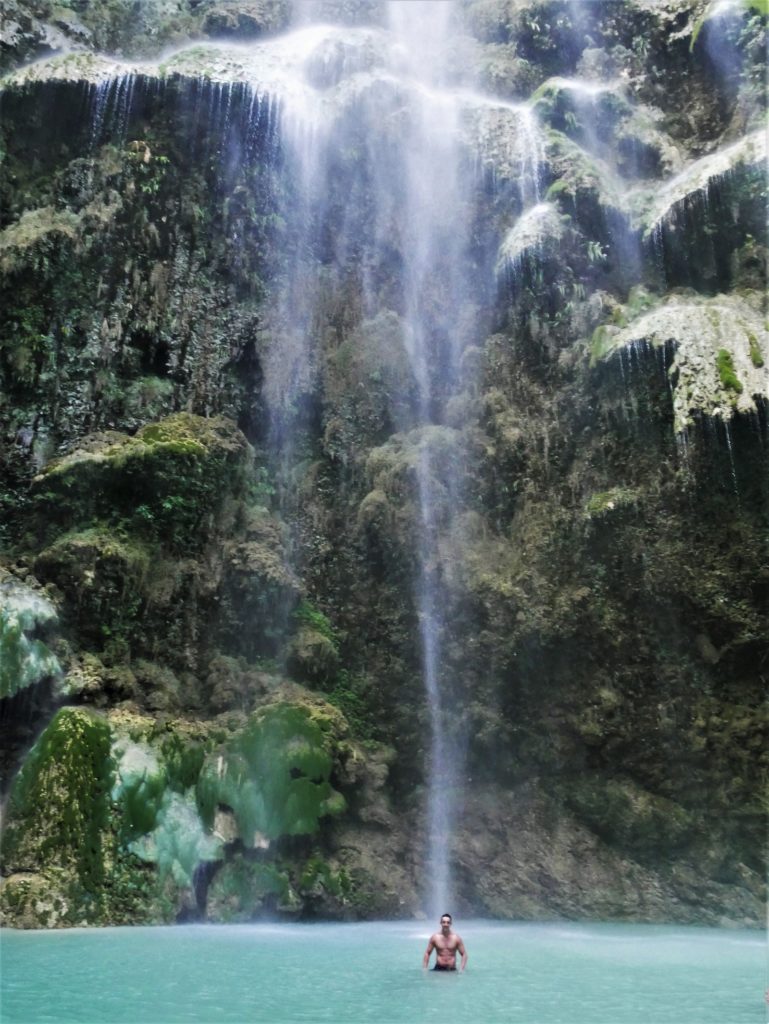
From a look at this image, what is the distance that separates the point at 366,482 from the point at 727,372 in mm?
5973

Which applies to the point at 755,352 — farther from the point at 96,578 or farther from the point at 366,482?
the point at 96,578

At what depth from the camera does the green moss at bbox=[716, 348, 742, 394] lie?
1155 cm

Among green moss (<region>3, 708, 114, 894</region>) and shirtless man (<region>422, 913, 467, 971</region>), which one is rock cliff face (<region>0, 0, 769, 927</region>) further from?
shirtless man (<region>422, 913, 467, 971</region>)

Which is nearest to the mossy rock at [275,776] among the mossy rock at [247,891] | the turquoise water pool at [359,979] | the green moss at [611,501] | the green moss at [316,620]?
the mossy rock at [247,891]

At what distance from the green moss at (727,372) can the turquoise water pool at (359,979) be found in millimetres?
6960

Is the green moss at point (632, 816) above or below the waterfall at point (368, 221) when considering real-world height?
below

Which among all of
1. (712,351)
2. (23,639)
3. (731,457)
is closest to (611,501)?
(731,457)

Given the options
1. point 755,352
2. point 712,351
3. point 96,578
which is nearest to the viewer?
point 96,578

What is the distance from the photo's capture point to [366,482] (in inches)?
569

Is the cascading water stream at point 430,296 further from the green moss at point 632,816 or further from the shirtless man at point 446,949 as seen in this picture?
the shirtless man at point 446,949

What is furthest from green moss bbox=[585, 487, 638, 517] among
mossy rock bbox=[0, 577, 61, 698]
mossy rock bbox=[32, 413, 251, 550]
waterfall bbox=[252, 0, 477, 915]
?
mossy rock bbox=[0, 577, 61, 698]

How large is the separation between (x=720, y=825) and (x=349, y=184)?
13.1 m

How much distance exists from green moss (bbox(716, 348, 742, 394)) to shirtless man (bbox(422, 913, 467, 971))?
8018mm

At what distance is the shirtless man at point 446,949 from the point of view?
714 cm
